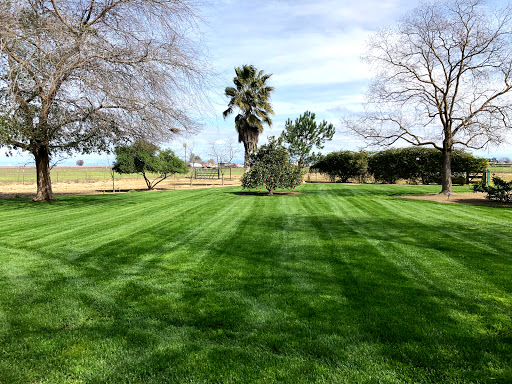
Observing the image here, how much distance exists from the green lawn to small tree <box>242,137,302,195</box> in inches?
346

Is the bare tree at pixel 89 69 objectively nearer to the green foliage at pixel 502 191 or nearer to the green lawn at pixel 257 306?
the green lawn at pixel 257 306

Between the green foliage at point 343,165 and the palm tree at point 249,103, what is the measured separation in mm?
6278

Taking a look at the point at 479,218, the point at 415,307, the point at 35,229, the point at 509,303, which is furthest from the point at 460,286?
the point at 35,229

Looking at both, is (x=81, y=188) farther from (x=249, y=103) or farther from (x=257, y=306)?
(x=257, y=306)

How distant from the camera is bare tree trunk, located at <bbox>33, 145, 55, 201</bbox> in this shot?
13516 millimetres

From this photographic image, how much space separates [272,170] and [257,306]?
12.8 meters

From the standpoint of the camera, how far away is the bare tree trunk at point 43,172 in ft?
44.3

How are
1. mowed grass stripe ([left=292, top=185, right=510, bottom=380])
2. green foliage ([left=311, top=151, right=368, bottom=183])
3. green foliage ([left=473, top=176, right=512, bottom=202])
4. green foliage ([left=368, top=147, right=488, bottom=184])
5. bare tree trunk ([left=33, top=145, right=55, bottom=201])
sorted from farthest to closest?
green foliage ([left=311, top=151, right=368, bottom=183]), green foliage ([left=368, top=147, right=488, bottom=184]), bare tree trunk ([left=33, top=145, right=55, bottom=201]), green foliage ([left=473, top=176, right=512, bottom=202]), mowed grass stripe ([left=292, top=185, right=510, bottom=380])

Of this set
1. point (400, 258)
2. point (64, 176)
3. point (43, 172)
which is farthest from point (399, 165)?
point (64, 176)

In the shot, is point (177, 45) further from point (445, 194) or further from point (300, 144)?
point (300, 144)

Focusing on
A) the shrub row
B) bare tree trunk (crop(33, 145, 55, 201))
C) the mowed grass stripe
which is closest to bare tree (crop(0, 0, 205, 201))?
bare tree trunk (crop(33, 145, 55, 201))

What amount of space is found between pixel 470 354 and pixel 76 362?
314 cm

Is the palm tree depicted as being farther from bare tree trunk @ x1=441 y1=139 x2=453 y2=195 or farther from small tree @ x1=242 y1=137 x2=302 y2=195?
bare tree trunk @ x1=441 y1=139 x2=453 y2=195

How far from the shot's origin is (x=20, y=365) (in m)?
2.61
